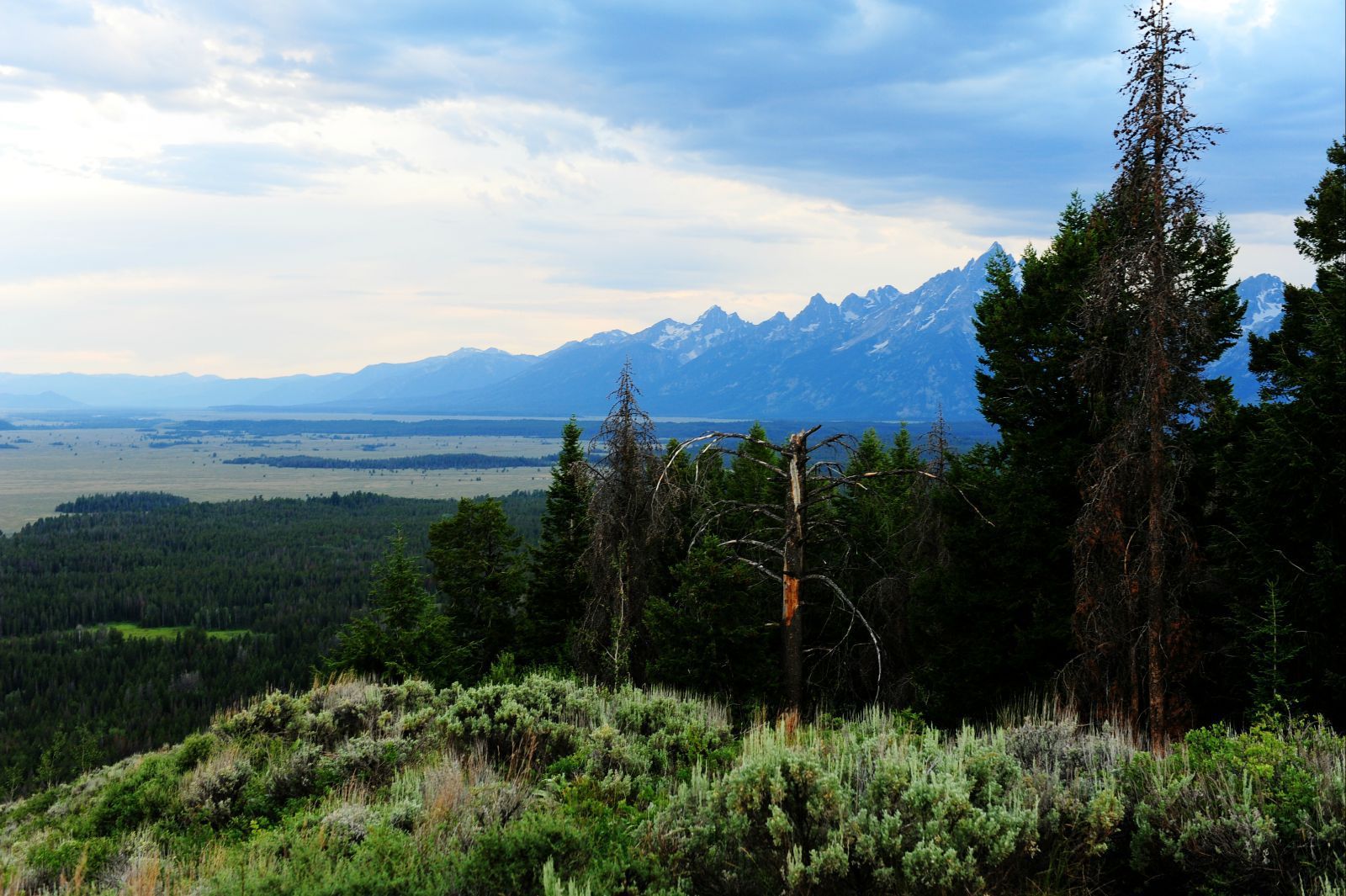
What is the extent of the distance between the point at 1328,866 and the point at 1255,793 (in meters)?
0.66

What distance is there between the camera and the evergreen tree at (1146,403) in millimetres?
10641

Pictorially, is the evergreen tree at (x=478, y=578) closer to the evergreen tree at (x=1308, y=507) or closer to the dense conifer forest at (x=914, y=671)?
the dense conifer forest at (x=914, y=671)

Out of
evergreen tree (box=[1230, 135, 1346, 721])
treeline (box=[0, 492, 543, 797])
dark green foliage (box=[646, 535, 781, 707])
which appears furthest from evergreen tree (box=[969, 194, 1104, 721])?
treeline (box=[0, 492, 543, 797])

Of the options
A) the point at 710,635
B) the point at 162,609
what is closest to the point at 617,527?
the point at 710,635

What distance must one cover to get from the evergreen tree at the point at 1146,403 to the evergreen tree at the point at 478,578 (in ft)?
71.1

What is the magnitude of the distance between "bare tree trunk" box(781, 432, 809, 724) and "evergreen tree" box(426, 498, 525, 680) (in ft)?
61.8

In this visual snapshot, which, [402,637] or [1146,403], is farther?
[402,637]

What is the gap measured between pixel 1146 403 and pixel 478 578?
23.9 metres

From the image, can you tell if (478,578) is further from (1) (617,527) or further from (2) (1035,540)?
(2) (1035,540)

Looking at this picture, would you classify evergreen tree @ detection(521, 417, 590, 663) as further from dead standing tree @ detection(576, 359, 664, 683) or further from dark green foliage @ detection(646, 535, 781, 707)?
dark green foliage @ detection(646, 535, 781, 707)

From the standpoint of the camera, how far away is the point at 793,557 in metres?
11.8

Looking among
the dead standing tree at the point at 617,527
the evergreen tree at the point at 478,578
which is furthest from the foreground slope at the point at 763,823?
the evergreen tree at the point at 478,578

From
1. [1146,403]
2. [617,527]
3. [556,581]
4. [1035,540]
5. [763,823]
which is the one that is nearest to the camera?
[763,823]

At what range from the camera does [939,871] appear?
4.21 meters
